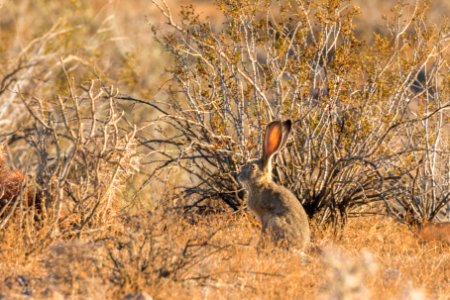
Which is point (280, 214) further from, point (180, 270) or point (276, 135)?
point (180, 270)

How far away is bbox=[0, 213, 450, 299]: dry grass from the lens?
5.33m

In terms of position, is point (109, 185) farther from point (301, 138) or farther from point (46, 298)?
point (301, 138)

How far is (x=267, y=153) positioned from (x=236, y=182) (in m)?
1.01

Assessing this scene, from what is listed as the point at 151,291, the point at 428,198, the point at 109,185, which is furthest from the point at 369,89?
the point at 151,291

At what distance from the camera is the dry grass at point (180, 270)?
210 inches

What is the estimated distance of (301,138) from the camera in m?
8.43

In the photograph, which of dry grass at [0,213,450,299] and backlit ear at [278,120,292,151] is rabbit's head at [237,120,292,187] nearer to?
backlit ear at [278,120,292,151]

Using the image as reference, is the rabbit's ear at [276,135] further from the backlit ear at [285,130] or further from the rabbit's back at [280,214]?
the rabbit's back at [280,214]

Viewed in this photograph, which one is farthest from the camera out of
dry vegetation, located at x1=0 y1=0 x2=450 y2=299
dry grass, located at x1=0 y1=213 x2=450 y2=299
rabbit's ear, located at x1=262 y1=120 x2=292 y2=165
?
rabbit's ear, located at x1=262 y1=120 x2=292 y2=165

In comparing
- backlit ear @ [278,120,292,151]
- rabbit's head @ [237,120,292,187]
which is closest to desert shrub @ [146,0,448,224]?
rabbit's head @ [237,120,292,187]

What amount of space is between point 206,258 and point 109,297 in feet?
3.29

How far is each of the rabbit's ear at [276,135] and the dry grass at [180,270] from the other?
1011mm

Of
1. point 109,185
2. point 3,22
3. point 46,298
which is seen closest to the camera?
point 46,298

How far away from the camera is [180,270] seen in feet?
18.1
